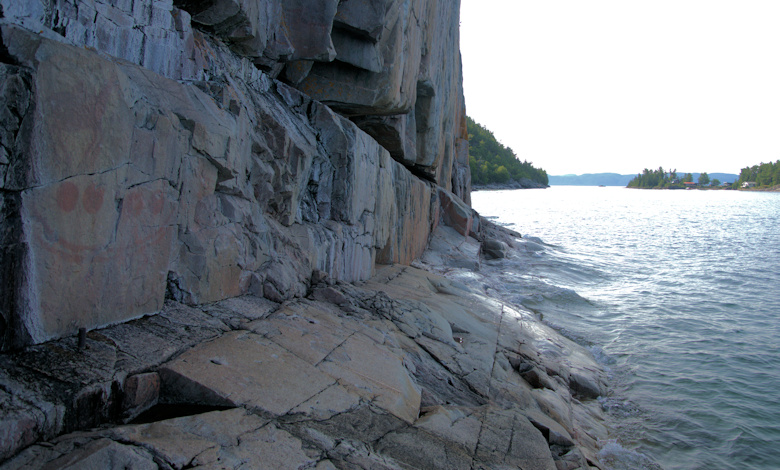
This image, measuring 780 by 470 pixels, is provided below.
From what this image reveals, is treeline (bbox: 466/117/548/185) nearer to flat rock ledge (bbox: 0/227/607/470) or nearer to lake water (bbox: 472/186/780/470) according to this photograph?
lake water (bbox: 472/186/780/470)

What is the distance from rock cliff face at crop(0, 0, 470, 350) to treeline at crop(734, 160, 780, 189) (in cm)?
14467

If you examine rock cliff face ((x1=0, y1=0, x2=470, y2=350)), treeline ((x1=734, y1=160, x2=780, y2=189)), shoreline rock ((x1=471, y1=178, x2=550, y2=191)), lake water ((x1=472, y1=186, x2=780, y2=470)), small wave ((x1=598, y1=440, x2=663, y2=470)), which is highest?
treeline ((x1=734, y1=160, x2=780, y2=189))

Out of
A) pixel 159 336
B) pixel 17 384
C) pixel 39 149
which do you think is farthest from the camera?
pixel 159 336

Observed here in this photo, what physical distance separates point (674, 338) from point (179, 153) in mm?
9787

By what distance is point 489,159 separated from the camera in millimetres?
89875

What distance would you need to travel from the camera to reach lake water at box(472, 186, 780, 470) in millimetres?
5727

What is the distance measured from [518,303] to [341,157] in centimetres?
615

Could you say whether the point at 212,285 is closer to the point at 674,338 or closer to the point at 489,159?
the point at 674,338

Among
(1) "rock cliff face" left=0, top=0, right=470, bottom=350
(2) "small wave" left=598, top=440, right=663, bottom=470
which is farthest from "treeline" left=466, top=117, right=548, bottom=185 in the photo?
(2) "small wave" left=598, top=440, right=663, bottom=470

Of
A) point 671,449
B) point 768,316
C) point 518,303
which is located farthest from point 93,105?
point 768,316

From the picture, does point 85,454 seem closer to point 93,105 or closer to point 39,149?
point 39,149

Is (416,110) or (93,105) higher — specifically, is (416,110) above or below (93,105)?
above

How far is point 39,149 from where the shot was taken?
247 cm

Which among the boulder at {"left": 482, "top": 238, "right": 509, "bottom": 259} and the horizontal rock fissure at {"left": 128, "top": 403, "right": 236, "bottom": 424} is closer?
the horizontal rock fissure at {"left": 128, "top": 403, "right": 236, "bottom": 424}
